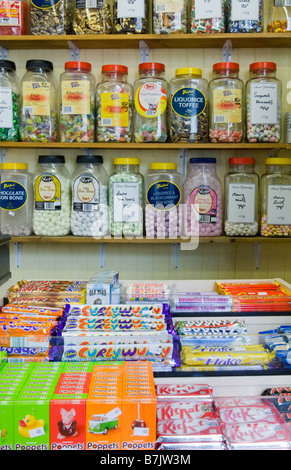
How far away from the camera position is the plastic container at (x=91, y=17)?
2.29m

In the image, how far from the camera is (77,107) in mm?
2283

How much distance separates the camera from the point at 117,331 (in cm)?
142

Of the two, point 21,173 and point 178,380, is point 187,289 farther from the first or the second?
point 21,173

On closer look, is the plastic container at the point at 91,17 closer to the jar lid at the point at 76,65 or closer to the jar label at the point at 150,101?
the jar lid at the point at 76,65

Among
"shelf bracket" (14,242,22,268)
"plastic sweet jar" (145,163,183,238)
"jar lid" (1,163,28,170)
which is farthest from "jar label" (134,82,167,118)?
"shelf bracket" (14,242,22,268)

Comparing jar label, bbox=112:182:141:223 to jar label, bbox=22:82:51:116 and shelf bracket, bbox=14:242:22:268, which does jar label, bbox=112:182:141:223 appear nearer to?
jar label, bbox=22:82:51:116

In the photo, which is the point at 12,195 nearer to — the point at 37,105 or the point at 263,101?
the point at 37,105

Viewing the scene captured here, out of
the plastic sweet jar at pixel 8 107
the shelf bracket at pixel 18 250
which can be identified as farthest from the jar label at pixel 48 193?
the shelf bracket at pixel 18 250

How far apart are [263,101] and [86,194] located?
0.89 m

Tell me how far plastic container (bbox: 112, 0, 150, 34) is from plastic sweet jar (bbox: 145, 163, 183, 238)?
605 millimetres

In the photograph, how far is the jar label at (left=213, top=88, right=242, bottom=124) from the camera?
7.52 feet

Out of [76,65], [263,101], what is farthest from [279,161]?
[76,65]

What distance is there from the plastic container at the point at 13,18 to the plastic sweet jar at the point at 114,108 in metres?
0.43
